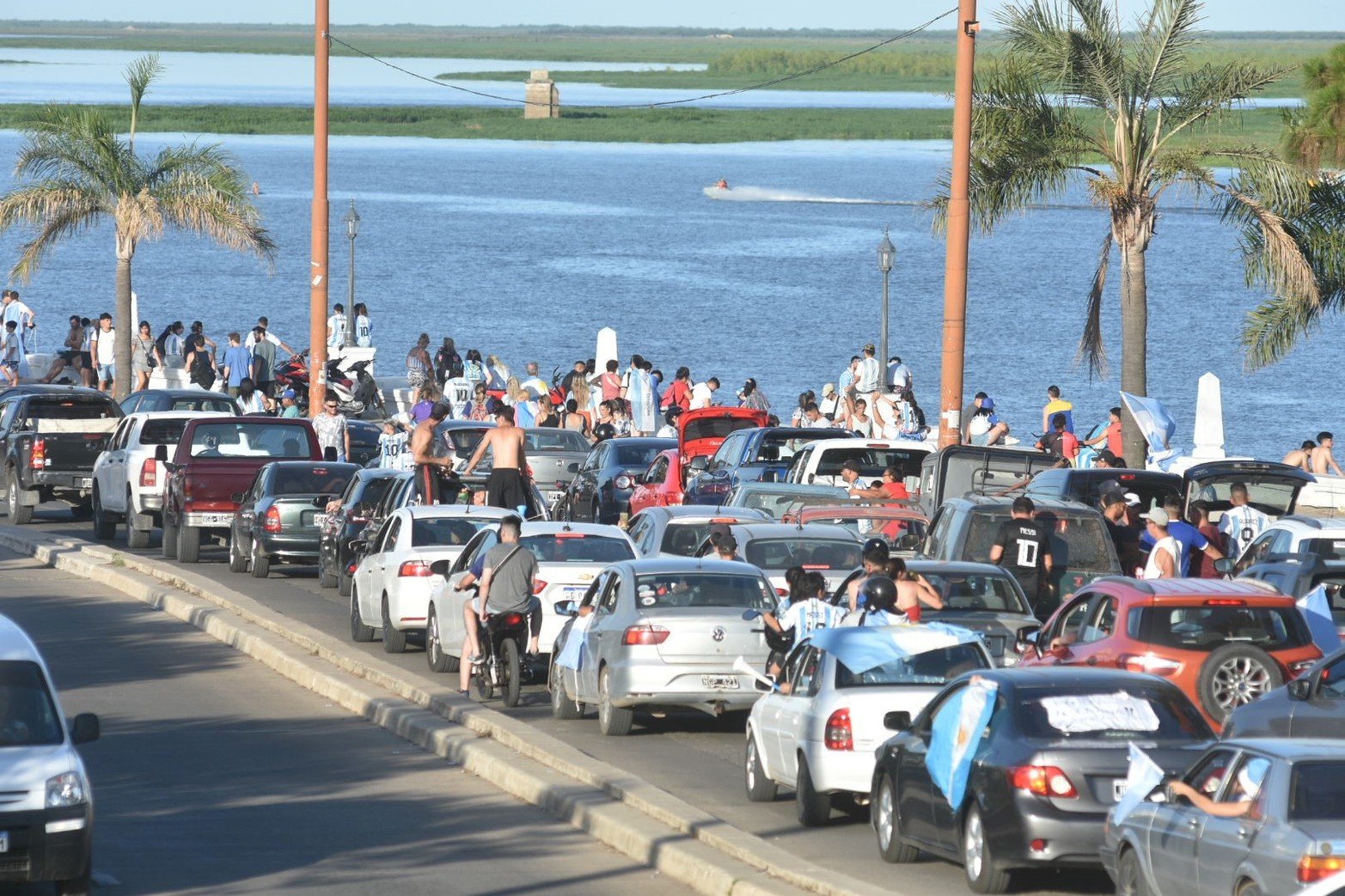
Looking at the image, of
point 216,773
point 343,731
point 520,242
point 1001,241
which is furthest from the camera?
point 1001,241

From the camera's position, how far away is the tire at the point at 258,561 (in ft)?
90.5

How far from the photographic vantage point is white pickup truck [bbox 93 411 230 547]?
30094 millimetres

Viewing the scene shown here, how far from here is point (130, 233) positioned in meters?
45.9

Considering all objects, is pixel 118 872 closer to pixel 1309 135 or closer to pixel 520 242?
pixel 1309 135

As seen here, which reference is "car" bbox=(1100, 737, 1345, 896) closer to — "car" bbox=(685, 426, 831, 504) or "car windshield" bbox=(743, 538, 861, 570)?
"car windshield" bbox=(743, 538, 861, 570)

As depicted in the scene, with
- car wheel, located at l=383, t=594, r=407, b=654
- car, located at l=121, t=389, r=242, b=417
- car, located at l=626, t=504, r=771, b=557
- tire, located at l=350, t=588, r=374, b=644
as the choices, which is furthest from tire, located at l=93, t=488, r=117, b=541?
car, located at l=626, t=504, r=771, b=557

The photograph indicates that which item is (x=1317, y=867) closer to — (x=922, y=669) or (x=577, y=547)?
(x=922, y=669)

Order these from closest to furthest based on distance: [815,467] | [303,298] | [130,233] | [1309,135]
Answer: [815,467]
[1309,135]
[130,233]
[303,298]

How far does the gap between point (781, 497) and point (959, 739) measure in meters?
12.1

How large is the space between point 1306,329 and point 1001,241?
136901mm

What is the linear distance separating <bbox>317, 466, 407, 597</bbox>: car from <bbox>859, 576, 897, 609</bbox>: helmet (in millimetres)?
10649

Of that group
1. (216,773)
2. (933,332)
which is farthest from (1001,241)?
(216,773)

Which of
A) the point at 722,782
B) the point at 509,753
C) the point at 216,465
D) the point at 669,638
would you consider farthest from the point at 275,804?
the point at 216,465

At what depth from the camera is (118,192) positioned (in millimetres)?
46156
